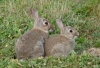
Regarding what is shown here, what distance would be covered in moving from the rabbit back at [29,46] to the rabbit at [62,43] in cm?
16

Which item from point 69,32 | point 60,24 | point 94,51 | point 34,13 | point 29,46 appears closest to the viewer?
point 29,46

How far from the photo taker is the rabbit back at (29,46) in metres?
7.50

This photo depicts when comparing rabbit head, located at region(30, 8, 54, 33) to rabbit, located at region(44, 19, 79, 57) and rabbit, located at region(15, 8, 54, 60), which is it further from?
rabbit, located at region(44, 19, 79, 57)

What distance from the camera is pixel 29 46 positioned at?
7.54m

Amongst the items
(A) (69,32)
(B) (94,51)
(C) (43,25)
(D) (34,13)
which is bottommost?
(B) (94,51)

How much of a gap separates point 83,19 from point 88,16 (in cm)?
20

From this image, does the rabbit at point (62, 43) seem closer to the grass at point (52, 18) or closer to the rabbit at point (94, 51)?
the grass at point (52, 18)

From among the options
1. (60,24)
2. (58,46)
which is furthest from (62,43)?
(60,24)

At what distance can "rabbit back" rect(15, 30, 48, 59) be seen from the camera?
7504 millimetres

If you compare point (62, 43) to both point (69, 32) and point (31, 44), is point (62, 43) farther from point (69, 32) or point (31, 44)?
point (31, 44)

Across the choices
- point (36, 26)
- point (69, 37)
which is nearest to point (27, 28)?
point (36, 26)

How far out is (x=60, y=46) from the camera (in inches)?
303

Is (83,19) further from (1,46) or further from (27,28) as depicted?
(1,46)

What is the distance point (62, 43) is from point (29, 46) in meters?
0.70
